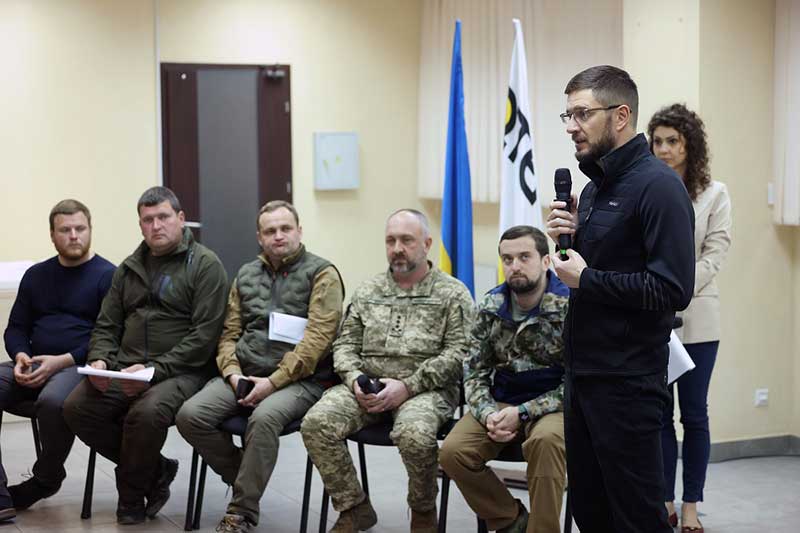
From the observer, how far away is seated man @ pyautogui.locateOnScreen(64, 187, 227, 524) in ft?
15.0

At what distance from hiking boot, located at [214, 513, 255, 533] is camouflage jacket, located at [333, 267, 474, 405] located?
69 cm

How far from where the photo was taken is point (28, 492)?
483 centimetres

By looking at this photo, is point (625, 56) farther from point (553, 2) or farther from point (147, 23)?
point (147, 23)

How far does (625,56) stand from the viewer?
18.7 feet

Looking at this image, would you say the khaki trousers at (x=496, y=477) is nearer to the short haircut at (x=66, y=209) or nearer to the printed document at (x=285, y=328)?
the printed document at (x=285, y=328)

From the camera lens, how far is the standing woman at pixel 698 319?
436cm

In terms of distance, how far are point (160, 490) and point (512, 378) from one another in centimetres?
176

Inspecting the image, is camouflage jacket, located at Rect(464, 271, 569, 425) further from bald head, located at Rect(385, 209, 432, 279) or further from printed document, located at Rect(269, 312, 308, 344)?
printed document, located at Rect(269, 312, 308, 344)

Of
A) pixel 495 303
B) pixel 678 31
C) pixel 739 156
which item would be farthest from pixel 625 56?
pixel 495 303

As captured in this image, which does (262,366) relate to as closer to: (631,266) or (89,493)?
(89,493)


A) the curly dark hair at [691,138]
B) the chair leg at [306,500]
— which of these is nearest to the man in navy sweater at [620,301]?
the curly dark hair at [691,138]

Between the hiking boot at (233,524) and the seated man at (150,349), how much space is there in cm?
Result: 45

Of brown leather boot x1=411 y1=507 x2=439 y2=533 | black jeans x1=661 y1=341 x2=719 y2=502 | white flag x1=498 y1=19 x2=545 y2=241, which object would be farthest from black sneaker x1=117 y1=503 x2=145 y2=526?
black jeans x1=661 y1=341 x2=719 y2=502

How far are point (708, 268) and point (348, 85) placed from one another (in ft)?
13.3
